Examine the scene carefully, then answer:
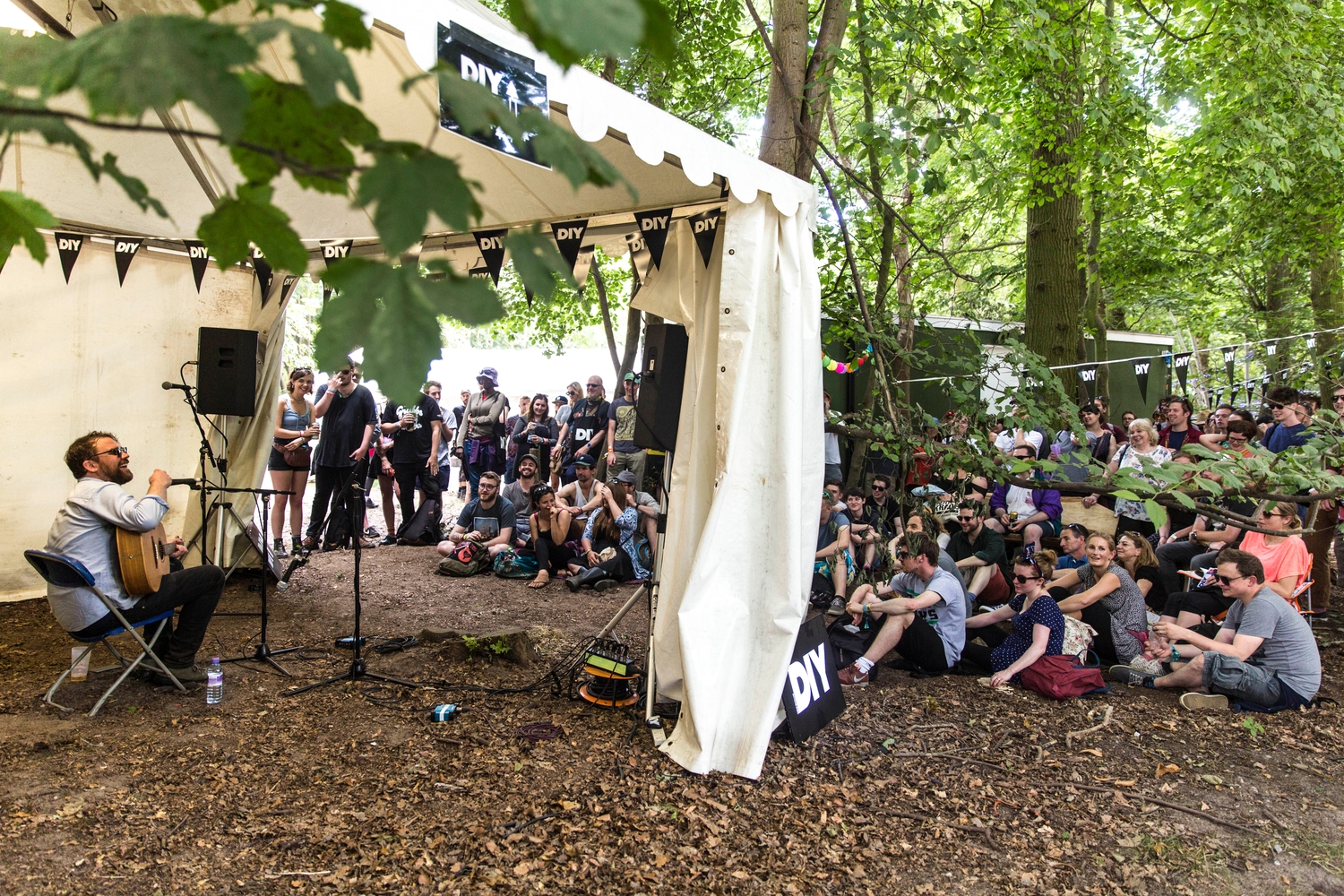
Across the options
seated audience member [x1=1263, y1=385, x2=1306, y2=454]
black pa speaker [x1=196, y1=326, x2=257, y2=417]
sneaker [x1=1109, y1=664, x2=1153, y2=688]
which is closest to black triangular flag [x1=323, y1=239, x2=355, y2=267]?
black pa speaker [x1=196, y1=326, x2=257, y2=417]

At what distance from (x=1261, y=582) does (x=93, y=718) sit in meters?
6.12

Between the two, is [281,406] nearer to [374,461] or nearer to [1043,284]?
[374,461]

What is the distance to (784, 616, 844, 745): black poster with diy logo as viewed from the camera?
4.01 m

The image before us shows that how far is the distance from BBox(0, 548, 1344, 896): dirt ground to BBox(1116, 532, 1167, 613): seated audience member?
1211mm

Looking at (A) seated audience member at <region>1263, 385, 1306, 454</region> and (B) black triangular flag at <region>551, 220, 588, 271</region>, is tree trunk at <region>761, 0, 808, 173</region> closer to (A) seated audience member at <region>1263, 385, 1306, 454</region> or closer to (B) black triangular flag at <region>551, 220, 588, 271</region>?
(B) black triangular flag at <region>551, 220, 588, 271</region>

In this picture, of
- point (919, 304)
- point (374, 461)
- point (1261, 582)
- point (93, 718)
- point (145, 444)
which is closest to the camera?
point (93, 718)

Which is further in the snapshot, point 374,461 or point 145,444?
point 374,461

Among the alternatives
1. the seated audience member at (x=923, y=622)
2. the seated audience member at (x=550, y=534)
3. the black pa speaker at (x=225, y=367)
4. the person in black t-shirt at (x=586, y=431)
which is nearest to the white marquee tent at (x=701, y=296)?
the black pa speaker at (x=225, y=367)

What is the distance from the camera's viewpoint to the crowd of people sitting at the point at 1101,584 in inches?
188

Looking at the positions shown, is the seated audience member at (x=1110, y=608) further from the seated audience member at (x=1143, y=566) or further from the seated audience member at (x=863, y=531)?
the seated audience member at (x=863, y=531)

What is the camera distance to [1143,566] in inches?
242

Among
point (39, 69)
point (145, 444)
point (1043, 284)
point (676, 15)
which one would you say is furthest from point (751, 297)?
point (1043, 284)

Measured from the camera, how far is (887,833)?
3.32m

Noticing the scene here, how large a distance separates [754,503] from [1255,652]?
10.5ft
